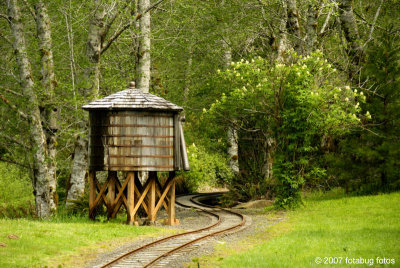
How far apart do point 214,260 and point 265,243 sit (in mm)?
2449

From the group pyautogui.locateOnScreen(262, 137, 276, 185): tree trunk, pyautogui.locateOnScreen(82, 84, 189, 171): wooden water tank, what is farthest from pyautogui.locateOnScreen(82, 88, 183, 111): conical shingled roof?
pyautogui.locateOnScreen(262, 137, 276, 185): tree trunk

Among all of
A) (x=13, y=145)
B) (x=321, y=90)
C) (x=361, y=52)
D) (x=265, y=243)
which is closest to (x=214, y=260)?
(x=265, y=243)

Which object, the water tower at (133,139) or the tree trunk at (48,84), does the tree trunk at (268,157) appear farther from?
the tree trunk at (48,84)

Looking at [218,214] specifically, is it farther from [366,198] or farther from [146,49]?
[146,49]

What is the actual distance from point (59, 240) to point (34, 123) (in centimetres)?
659

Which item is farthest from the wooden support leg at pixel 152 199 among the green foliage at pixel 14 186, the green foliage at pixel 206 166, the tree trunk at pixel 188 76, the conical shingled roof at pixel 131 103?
the tree trunk at pixel 188 76

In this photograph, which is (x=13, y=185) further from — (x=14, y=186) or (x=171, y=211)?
(x=171, y=211)

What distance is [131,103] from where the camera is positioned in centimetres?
1873

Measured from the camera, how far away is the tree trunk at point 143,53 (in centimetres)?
2378

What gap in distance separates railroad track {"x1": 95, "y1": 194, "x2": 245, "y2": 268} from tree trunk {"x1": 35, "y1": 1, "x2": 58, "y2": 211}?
6163mm

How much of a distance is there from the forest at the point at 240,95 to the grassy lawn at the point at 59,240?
441 centimetres

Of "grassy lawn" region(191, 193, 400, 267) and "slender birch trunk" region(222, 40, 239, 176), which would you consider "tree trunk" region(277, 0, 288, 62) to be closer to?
"slender birch trunk" region(222, 40, 239, 176)

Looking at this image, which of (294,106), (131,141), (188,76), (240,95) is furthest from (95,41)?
(188,76)

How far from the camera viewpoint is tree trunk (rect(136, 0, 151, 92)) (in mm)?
23781
